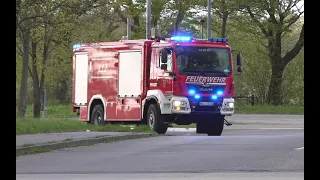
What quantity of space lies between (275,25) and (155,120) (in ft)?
91.4

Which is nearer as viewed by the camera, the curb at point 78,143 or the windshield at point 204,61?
the curb at point 78,143

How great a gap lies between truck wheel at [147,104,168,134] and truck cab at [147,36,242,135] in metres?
0.09

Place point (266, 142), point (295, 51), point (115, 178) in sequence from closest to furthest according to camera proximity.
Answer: point (115, 178), point (266, 142), point (295, 51)

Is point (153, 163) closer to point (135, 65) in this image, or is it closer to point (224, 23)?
point (135, 65)

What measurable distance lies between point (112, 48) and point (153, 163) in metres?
12.6

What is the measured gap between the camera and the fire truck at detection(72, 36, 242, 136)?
2586cm

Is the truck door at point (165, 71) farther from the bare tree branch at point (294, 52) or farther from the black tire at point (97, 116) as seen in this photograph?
the bare tree branch at point (294, 52)

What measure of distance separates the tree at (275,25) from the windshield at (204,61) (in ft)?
88.7

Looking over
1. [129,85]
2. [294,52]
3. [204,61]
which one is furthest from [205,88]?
[294,52]

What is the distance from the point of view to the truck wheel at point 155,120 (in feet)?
86.9

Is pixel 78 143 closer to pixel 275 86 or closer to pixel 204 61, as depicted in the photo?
pixel 204 61

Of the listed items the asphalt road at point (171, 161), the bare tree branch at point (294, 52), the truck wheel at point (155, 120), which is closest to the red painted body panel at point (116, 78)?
the truck wheel at point (155, 120)

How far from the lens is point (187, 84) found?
84.4 ft
